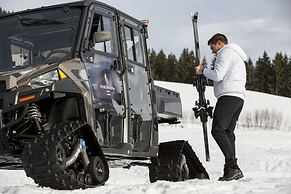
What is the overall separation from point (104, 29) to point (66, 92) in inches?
54.7

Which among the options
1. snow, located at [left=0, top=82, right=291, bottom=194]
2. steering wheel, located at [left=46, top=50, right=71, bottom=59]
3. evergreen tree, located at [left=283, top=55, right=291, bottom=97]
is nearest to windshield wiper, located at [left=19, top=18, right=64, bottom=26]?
steering wheel, located at [left=46, top=50, right=71, bottom=59]

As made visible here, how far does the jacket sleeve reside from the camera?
709 cm

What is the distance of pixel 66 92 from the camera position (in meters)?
5.67

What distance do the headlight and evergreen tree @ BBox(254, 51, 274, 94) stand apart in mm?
82188

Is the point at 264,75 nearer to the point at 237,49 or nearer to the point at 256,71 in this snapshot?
the point at 256,71

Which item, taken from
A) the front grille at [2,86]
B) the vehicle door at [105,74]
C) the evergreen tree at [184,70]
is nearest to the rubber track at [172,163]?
the vehicle door at [105,74]

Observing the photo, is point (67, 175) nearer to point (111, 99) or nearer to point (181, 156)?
point (111, 99)

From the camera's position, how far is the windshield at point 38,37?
6316mm

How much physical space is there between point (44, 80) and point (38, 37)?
3.49 ft

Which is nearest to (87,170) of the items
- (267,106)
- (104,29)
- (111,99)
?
(111,99)

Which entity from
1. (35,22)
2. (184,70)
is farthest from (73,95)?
(184,70)

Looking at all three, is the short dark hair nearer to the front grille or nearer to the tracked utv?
the tracked utv

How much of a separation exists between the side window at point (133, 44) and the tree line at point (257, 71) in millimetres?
74105

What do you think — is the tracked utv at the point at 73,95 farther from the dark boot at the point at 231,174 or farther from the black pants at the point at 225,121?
the dark boot at the point at 231,174
